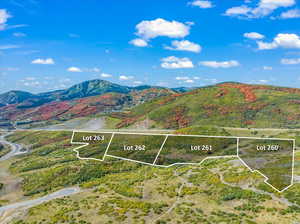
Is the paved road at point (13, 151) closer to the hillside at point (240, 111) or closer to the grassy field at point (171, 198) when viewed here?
the hillside at point (240, 111)

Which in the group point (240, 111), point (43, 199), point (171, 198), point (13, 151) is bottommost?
point (13, 151)

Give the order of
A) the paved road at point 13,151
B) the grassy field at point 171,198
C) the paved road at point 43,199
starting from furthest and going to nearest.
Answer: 1. the paved road at point 13,151
2. the paved road at point 43,199
3. the grassy field at point 171,198

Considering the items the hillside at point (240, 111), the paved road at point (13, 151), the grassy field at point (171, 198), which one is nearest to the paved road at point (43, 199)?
the grassy field at point (171, 198)

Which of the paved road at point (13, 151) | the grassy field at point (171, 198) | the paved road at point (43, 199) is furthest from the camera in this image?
the paved road at point (13, 151)

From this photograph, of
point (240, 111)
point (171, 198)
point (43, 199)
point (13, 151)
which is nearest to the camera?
point (171, 198)

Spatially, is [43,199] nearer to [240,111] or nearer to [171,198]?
[171,198]

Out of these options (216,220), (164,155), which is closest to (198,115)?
(164,155)

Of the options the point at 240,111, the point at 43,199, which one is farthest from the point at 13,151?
the point at 240,111

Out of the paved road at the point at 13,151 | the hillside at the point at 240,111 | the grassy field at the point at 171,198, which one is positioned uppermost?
the hillside at the point at 240,111

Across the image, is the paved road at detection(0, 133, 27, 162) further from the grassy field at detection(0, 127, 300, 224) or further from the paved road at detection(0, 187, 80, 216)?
the paved road at detection(0, 187, 80, 216)
